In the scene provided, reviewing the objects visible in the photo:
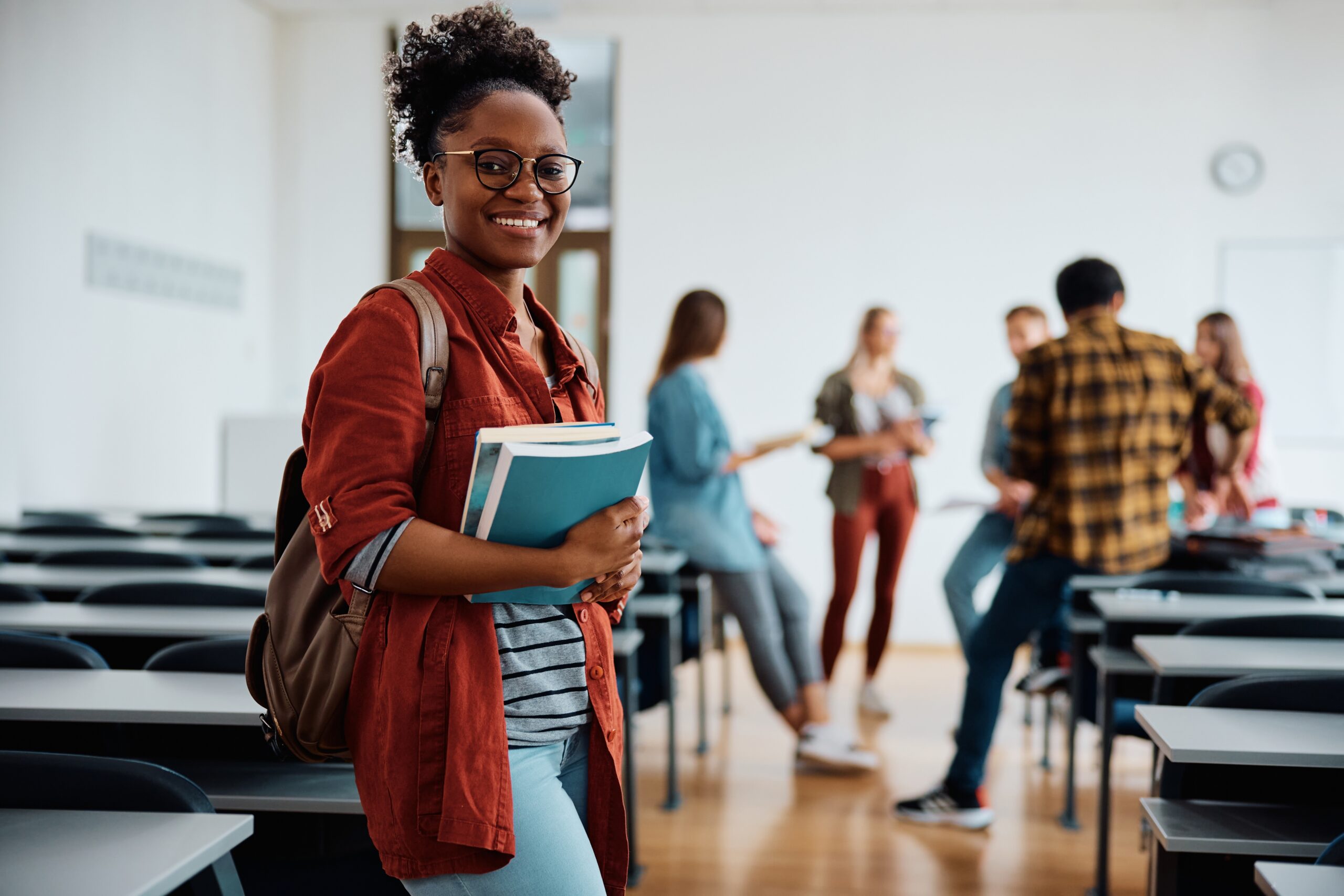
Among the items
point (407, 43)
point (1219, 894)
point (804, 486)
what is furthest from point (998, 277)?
point (407, 43)

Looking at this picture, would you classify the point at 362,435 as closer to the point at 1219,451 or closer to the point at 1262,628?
the point at 1262,628

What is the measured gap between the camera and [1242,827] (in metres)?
1.74

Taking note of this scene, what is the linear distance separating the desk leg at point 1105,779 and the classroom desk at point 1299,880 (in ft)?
5.26

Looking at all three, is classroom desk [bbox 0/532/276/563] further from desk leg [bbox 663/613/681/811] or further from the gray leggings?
the gray leggings

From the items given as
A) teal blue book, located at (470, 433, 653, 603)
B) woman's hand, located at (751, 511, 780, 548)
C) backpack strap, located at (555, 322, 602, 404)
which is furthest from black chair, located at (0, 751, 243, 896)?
woman's hand, located at (751, 511, 780, 548)

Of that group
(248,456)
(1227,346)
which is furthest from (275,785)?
(248,456)

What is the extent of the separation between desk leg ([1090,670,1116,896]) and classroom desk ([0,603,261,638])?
1941 millimetres

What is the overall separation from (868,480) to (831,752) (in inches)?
48.5

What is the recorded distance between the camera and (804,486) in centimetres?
626

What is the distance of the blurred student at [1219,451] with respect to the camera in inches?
161

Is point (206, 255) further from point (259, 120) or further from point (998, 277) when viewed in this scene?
point (998, 277)

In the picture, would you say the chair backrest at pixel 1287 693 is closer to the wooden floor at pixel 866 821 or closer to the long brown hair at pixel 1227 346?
the wooden floor at pixel 866 821

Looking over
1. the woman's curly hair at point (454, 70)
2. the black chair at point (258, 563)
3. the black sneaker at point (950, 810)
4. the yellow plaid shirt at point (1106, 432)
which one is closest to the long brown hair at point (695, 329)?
the yellow plaid shirt at point (1106, 432)

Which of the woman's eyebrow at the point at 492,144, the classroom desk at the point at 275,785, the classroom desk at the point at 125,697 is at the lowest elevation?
the classroom desk at the point at 275,785
